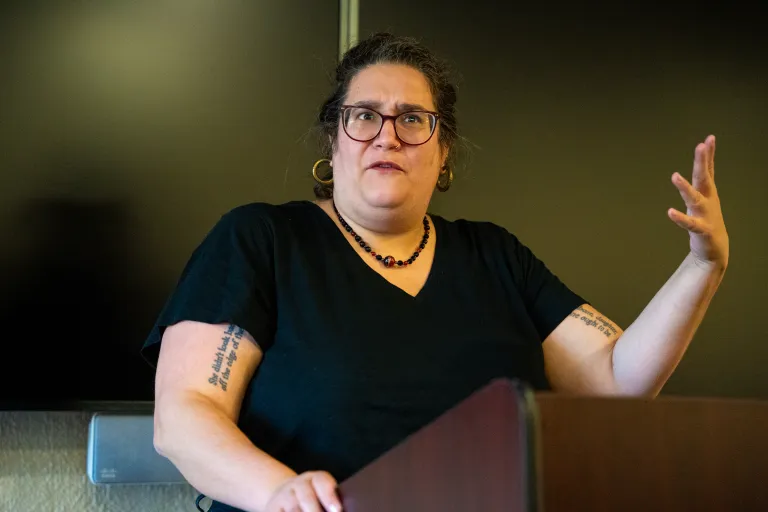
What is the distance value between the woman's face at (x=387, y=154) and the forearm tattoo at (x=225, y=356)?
0.30 metres

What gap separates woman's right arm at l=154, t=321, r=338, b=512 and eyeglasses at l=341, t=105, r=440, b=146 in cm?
39

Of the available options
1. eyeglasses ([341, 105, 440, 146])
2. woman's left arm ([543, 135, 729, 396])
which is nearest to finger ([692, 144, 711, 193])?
woman's left arm ([543, 135, 729, 396])

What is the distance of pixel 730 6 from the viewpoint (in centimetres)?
183

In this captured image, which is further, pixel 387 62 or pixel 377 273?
pixel 387 62

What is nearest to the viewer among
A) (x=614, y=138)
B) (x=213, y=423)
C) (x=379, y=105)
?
(x=213, y=423)

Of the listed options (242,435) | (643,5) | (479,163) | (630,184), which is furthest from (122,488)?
(643,5)

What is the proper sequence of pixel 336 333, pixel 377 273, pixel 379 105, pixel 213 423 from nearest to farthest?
pixel 213 423 < pixel 336 333 < pixel 377 273 < pixel 379 105

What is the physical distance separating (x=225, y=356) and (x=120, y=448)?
1.56 feet

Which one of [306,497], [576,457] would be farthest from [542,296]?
[576,457]

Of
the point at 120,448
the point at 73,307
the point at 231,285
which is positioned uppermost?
the point at 231,285

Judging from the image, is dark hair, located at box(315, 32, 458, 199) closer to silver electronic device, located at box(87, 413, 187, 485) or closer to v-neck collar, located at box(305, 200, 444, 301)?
v-neck collar, located at box(305, 200, 444, 301)

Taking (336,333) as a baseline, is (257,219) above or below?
above

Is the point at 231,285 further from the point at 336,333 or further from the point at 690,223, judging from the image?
the point at 690,223

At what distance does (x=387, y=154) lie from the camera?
128 cm
